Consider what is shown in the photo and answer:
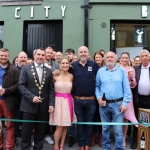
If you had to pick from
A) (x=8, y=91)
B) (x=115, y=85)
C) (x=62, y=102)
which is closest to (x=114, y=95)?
(x=115, y=85)

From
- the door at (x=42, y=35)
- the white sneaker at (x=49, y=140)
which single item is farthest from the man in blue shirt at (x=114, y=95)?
the door at (x=42, y=35)

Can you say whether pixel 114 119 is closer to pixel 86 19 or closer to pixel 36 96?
pixel 36 96

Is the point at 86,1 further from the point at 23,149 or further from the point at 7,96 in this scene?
the point at 23,149

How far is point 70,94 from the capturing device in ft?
13.9

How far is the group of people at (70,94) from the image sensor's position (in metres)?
3.80

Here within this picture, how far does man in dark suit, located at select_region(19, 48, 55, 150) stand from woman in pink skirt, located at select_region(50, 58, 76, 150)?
18 cm

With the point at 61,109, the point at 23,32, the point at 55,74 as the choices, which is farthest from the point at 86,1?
the point at 61,109

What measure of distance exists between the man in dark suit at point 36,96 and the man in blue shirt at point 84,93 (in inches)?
22.0

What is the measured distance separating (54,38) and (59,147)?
4.41m

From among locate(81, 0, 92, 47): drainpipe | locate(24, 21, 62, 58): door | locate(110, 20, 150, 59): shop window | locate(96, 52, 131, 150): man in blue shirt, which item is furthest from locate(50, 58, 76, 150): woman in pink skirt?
locate(110, 20, 150, 59): shop window

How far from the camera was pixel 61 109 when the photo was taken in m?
4.08

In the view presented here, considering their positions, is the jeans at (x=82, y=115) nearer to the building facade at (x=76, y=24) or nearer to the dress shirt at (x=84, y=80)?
the dress shirt at (x=84, y=80)

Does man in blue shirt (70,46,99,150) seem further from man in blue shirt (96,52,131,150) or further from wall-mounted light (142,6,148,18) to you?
wall-mounted light (142,6,148,18)

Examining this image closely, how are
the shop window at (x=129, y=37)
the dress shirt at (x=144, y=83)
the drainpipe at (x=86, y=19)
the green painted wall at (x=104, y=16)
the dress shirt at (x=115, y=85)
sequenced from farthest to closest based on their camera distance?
1. the shop window at (x=129, y=37)
2. the green painted wall at (x=104, y=16)
3. the drainpipe at (x=86, y=19)
4. the dress shirt at (x=144, y=83)
5. the dress shirt at (x=115, y=85)
